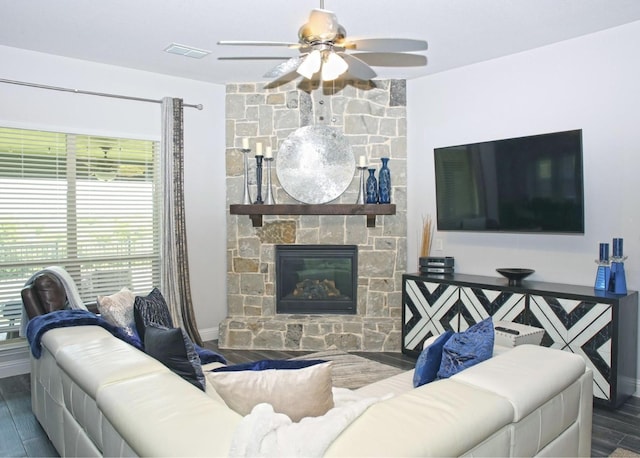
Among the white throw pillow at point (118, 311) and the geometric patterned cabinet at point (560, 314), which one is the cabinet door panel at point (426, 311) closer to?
the geometric patterned cabinet at point (560, 314)

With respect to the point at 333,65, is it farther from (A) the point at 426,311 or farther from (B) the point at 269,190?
(A) the point at 426,311

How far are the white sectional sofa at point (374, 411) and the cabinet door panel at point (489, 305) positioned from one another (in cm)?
162

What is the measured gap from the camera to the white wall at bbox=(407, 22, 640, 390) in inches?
144

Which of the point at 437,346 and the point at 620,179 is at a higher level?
the point at 620,179

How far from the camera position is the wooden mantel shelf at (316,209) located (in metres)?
4.86

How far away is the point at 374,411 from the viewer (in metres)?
1.47

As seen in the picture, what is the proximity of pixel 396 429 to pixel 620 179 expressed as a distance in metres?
3.28

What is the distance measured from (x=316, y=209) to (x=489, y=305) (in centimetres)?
187

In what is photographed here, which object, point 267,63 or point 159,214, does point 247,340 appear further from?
point 267,63

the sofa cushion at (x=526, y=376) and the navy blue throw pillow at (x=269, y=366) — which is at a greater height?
the navy blue throw pillow at (x=269, y=366)

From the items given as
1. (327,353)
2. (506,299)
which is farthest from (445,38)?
A: (327,353)

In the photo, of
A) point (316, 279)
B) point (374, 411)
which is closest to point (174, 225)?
point (316, 279)

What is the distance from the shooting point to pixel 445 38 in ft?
12.9

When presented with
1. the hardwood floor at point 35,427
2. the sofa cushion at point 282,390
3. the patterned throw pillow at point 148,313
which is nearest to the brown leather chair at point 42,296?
the patterned throw pillow at point 148,313
